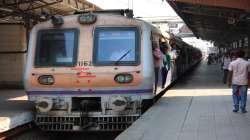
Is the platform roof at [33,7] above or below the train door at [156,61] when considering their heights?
above

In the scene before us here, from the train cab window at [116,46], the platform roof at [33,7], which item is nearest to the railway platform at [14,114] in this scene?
the train cab window at [116,46]

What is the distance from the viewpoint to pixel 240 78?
532 inches

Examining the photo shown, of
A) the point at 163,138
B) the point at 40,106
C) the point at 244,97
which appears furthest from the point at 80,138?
the point at 163,138

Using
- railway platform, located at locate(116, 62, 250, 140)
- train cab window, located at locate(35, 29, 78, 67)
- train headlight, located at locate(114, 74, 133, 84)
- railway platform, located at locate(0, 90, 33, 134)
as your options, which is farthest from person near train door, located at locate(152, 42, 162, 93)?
railway platform, located at locate(0, 90, 33, 134)

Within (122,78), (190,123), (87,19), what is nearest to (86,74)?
(122,78)

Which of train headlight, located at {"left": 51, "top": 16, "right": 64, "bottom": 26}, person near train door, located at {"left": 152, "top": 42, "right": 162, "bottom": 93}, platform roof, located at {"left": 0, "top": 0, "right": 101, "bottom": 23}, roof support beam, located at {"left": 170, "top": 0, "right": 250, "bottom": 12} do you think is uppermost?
roof support beam, located at {"left": 170, "top": 0, "right": 250, "bottom": 12}

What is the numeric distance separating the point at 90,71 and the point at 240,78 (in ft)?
11.0

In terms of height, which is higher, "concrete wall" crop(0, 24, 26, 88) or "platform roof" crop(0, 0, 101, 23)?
"platform roof" crop(0, 0, 101, 23)

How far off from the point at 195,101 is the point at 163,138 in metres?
6.85

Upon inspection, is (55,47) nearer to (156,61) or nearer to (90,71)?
(90,71)

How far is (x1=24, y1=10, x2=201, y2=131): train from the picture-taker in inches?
508

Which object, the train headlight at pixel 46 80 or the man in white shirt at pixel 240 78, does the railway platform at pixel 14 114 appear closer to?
the train headlight at pixel 46 80

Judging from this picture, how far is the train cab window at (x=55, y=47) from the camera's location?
13.4 meters

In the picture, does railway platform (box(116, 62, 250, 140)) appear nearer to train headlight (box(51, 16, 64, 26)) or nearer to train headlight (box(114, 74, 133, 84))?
train headlight (box(114, 74, 133, 84))
